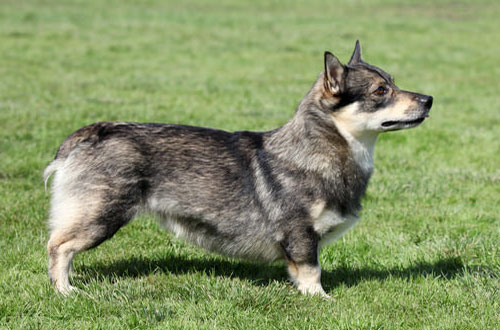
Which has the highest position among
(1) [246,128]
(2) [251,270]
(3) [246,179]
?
(3) [246,179]

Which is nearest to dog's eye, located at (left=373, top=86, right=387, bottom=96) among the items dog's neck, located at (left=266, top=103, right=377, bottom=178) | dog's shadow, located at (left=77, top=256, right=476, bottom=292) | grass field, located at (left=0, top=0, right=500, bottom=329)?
dog's neck, located at (left=266, top=103, right=377, bottom=178)

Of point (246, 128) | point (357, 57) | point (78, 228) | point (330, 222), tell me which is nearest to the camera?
point (78, 228)

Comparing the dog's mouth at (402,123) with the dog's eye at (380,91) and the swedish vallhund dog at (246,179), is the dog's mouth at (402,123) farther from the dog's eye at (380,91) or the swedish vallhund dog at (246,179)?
the dog's eye at (380,91)

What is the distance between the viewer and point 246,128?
9.85 meters

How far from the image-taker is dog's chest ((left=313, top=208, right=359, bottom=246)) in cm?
440

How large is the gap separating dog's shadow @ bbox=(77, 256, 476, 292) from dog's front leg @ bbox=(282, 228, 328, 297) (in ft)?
0.87

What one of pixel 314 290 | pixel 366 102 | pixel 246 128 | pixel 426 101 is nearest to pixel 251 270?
pixel 314 290

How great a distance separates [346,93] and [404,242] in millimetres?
1837

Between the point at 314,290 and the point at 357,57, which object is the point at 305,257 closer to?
the point at 314,290

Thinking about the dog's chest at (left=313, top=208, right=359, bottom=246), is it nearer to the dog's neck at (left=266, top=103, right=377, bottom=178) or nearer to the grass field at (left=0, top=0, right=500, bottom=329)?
the dog's neck at (left=266, top=103, right=377, bottom=178)

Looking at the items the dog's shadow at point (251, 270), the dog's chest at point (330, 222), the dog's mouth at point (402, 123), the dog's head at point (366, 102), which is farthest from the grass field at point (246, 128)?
the dog's mouth at point (402, 123)

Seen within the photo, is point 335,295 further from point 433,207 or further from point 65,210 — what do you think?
point 433,207

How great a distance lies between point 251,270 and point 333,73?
180 cm

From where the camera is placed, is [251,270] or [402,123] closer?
[402,123]
